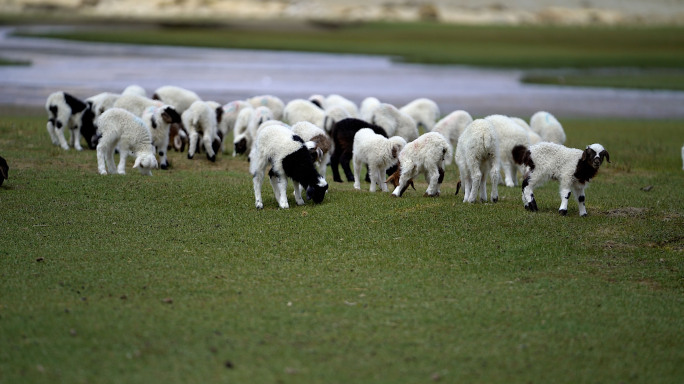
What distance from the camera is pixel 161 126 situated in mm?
17500

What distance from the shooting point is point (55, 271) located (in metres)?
10.0

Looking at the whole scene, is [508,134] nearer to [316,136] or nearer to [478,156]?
[478,156]

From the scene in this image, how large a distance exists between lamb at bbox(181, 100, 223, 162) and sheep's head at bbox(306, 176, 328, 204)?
557 centimetres

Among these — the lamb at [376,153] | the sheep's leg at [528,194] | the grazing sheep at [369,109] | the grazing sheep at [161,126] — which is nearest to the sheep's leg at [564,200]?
the sheep's leg at [528,194]

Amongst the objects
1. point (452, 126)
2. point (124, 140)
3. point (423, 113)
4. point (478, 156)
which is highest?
point (423, 113)

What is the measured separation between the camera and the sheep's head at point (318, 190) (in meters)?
13.6

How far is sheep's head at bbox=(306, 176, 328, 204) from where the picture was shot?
1360cm

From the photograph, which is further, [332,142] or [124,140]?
[332,142]

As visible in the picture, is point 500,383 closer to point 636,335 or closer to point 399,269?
point 636,335

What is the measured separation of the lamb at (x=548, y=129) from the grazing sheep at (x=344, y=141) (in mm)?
3829

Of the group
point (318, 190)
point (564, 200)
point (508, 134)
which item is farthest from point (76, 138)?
point (564, 200)

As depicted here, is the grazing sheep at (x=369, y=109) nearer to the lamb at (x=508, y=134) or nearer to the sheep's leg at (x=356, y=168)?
the sheep's leg at (x=356, y=168)

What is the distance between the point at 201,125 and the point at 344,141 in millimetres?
3564

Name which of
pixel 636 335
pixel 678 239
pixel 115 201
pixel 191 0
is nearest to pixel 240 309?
pixel 636 335
